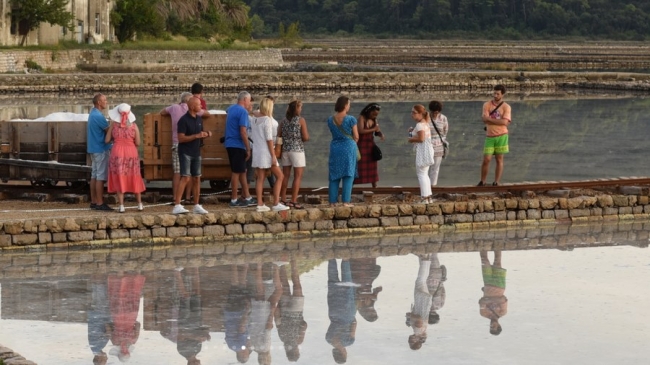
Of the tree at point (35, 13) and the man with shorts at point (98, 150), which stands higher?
the tree at point (35, 13)

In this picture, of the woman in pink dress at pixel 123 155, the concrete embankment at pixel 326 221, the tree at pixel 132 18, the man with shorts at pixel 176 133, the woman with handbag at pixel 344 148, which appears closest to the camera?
the concrete embankment at pixel 326 221

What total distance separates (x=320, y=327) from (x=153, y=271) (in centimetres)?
277

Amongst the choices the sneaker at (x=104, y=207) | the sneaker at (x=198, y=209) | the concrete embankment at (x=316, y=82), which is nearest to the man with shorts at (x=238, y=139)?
the sneaker at (x=198, y=209)

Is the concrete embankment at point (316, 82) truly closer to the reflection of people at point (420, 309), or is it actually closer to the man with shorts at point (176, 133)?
the man with shorts at point (176, 133)

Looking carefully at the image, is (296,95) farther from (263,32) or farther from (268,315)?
(263,32)

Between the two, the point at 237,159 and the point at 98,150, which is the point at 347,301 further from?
the point at 98,150

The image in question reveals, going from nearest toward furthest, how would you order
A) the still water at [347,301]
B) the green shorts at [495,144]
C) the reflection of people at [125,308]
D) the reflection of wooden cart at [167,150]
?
the still water at [347,301], the reflection of people at [125,308], the reflection of wooden cart at [167,150], the green shorts at [495,144]

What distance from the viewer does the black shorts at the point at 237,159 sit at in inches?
589

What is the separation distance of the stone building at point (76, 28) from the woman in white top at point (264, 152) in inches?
1825

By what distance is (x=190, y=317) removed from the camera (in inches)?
417

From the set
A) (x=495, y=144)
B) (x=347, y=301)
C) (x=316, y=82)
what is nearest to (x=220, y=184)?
(x=495, y=144)

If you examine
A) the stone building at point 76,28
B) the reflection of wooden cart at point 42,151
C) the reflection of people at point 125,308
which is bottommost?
the reflection of people at point 125,308

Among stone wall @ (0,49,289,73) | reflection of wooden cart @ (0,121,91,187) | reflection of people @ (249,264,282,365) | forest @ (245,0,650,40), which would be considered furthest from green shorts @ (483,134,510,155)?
forest @ (245,0,650,40)

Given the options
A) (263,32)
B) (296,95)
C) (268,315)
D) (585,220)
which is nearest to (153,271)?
(268,315)
